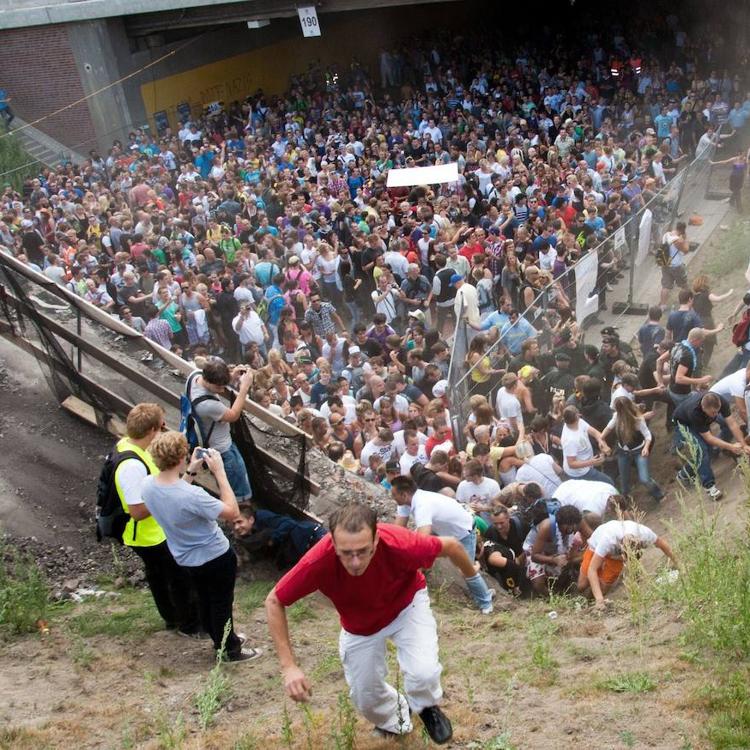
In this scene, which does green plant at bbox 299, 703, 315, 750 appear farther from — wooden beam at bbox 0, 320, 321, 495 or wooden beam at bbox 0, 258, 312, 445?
wooden beam at bbox 0, 258, 312, 445

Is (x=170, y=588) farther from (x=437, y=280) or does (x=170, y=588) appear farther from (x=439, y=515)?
(x=437, y=280)

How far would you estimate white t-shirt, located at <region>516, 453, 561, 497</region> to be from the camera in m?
8.98

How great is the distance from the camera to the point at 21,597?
646 centimetres

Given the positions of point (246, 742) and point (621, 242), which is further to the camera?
point (621, 242)

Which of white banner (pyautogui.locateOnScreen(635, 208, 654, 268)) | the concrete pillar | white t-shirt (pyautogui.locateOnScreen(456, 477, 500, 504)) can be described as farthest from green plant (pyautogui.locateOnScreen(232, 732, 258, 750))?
the concrete pillar

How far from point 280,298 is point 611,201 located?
17.2ft

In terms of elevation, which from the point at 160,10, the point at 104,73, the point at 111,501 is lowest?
the point at 111,501

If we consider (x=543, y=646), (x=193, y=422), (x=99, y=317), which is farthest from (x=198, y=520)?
(x=99, y=317)

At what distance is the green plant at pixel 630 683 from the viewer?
5.02 meters

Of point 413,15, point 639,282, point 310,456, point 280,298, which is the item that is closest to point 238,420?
point 310,456

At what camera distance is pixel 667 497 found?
32.1ft

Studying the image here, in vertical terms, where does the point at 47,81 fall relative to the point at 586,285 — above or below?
above

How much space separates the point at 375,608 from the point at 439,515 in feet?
8.18

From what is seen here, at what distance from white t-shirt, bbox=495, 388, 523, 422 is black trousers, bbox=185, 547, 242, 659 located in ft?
16.4
